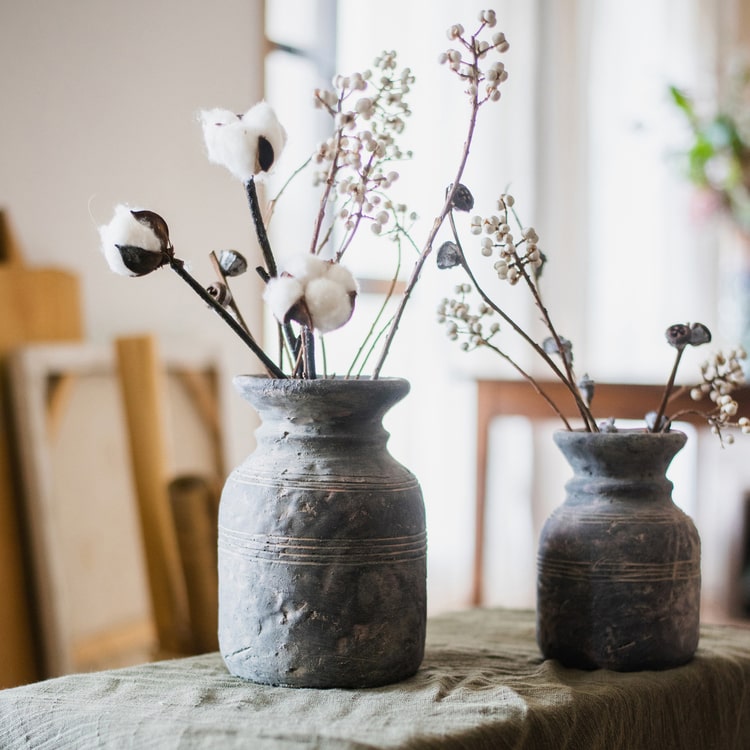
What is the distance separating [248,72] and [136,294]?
716 mm

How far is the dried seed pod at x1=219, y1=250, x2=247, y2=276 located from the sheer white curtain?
2038 millimetres

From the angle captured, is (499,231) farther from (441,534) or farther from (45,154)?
(441,534)

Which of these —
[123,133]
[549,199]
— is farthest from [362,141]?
[549,199]

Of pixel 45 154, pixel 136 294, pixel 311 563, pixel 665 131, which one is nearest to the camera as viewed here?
pixel 311 563

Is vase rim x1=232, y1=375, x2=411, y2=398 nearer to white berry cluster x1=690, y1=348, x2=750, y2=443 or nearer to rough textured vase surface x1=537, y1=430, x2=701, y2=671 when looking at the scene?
rough textured vase surface x1=537, y1=430, x2=701, y2=671

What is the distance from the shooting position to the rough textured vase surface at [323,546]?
823 mm

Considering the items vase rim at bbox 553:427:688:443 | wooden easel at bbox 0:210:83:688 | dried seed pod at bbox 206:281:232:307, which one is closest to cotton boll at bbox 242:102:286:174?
dried seed pod at bbox 206:281:232:307

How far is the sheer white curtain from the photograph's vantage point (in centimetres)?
326

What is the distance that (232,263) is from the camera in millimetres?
892

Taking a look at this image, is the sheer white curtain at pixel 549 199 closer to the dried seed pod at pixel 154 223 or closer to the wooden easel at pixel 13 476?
the wooden easel at pixel 13 476

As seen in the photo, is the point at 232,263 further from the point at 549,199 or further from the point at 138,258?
the point at 549,199

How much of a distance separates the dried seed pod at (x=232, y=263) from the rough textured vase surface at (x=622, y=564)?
1.11 feet

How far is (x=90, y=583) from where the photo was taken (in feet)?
7.75

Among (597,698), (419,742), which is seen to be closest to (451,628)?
(597,698)
